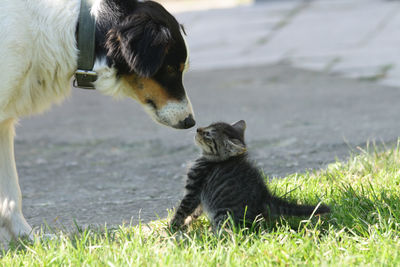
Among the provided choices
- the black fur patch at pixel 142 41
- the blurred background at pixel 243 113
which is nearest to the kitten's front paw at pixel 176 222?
the blurred background at pixel 243 113

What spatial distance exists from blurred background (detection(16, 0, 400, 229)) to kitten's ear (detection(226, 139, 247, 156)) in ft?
2.10

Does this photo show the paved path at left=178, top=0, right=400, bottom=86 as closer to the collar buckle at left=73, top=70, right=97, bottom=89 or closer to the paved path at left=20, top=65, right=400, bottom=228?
the paved path at left=20, top=65, right=400, bottom=228

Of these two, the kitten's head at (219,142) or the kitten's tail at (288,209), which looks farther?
the kitten's head at (219,142)

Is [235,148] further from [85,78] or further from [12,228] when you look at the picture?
[12,228]

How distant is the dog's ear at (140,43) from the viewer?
330 centimetres

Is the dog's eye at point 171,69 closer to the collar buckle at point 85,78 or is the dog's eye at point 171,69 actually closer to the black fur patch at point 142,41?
the black fur patch at point 142,41

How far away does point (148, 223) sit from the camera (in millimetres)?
3553

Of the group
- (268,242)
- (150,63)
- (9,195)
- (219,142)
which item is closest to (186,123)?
(219,142)

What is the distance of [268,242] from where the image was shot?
2986mm

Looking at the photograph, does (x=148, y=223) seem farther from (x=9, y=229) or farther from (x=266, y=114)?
(x=266, y=114)

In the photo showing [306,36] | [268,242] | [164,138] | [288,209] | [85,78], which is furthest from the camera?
[306,36]

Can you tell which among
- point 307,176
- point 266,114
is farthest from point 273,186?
point 266,114

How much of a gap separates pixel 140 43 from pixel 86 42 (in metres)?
0.33

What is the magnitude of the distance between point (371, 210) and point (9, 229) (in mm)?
2094
